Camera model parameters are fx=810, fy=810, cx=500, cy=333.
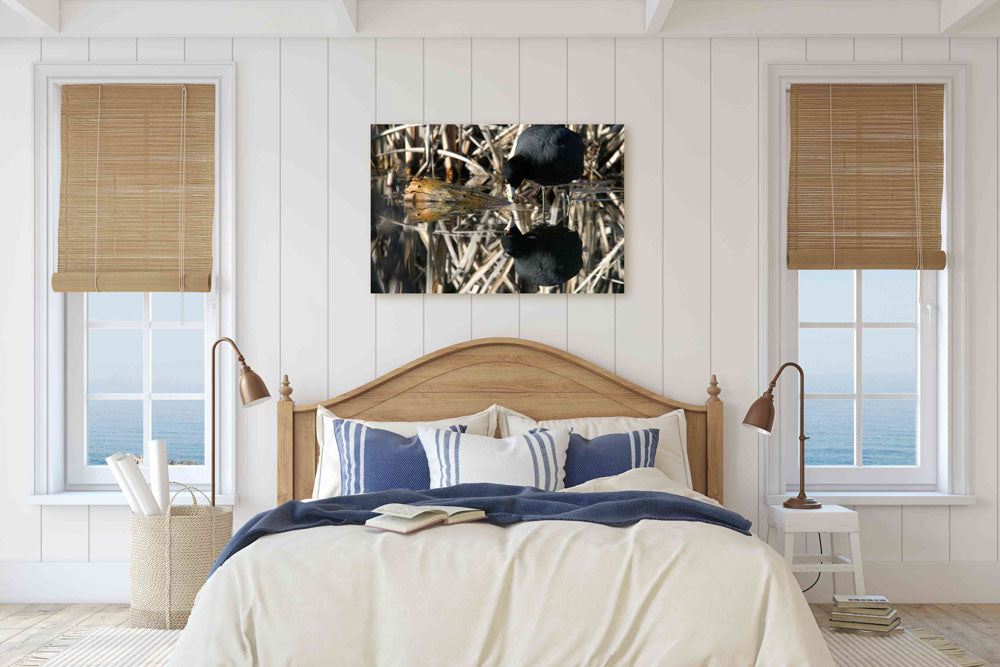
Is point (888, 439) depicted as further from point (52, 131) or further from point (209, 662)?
point (52, 131)

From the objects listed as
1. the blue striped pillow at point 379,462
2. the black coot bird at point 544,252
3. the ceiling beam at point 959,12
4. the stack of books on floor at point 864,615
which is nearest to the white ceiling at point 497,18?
the ceiling beam at point 959,12

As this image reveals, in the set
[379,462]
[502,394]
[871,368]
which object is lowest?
[379,462]

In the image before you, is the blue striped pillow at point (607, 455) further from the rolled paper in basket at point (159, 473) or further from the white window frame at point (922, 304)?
the rolled paper in basket at point (159, 473)

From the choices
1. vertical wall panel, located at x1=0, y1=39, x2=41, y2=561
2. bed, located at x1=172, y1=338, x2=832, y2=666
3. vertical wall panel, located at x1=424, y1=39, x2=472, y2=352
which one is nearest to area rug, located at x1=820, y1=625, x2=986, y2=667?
bed, located at x1=172, y1=338, x2=832, y2=666

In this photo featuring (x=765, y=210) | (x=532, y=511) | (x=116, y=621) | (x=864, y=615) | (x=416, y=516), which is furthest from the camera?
(x=765, y=210)

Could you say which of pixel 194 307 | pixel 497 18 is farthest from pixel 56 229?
pixel 497 18

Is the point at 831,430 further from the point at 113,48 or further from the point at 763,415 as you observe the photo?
the point at 113,48

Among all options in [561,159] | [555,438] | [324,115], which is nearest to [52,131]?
[324,115]

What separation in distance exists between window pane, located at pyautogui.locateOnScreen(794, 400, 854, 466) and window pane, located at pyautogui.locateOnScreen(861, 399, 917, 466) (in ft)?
0.28

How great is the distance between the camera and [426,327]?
12.5ft

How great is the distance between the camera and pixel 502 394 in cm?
372

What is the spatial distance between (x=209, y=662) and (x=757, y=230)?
293cm

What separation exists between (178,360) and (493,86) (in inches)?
79.8

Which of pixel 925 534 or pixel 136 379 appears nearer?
pixel 925 534
